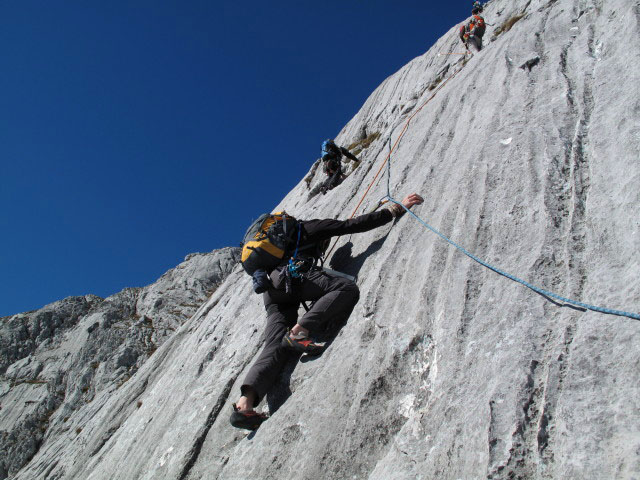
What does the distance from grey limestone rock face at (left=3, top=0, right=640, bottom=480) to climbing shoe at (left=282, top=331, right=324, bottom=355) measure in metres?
0.15

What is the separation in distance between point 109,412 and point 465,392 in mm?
13092

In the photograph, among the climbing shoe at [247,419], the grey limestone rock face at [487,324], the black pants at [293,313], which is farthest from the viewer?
the black pants at [293,313]

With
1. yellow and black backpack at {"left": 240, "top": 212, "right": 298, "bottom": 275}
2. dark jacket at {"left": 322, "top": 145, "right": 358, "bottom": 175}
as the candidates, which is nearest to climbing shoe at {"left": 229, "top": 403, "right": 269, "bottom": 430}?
yellow and black backpack at {"left": 240, "top": 212, "right": 298, "bottom": 275}

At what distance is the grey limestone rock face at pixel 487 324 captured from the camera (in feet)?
12.3

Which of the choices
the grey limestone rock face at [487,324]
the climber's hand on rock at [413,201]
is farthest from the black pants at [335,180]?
the climber's hand on rock at [413,201]

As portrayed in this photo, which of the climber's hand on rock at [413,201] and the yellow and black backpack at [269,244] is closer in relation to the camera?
the yellow and black backpack at [269,244]

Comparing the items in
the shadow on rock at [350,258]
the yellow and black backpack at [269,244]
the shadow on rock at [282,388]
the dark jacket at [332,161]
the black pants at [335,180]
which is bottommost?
the shadow on rock at [282,388]

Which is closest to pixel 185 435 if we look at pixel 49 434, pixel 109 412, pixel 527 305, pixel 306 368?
pixel 306 368

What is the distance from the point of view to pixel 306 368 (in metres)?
6.59

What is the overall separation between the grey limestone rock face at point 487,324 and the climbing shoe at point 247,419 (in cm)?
23

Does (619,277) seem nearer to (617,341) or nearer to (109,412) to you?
(617,341)

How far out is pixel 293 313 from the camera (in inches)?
310

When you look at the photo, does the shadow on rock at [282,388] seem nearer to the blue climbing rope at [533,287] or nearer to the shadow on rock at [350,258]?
the shadow on rock at [350,258]

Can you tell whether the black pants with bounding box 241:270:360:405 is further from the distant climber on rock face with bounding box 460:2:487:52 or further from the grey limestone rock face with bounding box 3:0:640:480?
the distant climber on rock face with bounding box 460:2:487:52
